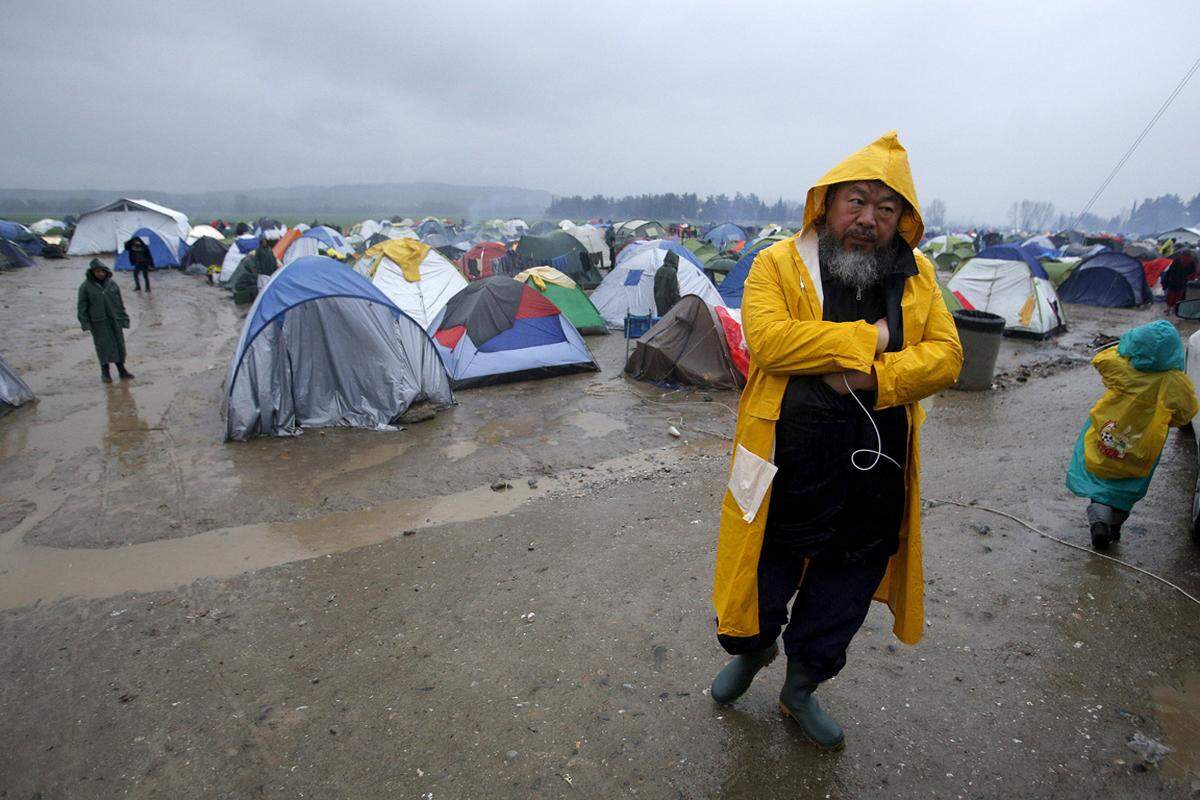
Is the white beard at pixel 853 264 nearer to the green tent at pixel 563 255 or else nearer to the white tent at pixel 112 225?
the green tent at pixel 563 255

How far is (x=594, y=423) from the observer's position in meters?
7.74

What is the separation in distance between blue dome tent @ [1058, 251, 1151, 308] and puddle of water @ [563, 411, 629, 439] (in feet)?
60.0

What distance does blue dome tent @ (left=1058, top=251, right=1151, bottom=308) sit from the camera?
17.3 m

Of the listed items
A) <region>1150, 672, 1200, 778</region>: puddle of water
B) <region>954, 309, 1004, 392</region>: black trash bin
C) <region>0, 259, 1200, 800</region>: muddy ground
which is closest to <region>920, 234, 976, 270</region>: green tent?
<region>954, 309, 1004, 392</region>: black trash bin

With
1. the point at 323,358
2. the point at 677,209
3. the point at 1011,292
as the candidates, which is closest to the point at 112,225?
the point at 323,358

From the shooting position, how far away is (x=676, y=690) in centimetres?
282

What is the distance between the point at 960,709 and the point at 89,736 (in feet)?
13.5

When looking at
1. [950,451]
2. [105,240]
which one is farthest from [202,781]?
[105,240]

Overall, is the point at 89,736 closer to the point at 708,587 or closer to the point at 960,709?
the point at 708,587

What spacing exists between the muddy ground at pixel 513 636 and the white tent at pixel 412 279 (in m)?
5.62

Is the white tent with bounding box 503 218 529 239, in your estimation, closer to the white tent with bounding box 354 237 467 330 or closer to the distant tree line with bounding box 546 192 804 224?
the white tent with bounding box 354 237 467 330

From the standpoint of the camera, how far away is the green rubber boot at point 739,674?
2.48m

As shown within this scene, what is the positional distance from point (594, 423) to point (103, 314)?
775cm

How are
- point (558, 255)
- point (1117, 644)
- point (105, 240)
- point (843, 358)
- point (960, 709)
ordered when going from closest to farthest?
point (843, 358)
point (960, 709)
point (1117, 644)
point (558, 255)
point (105, 240)
